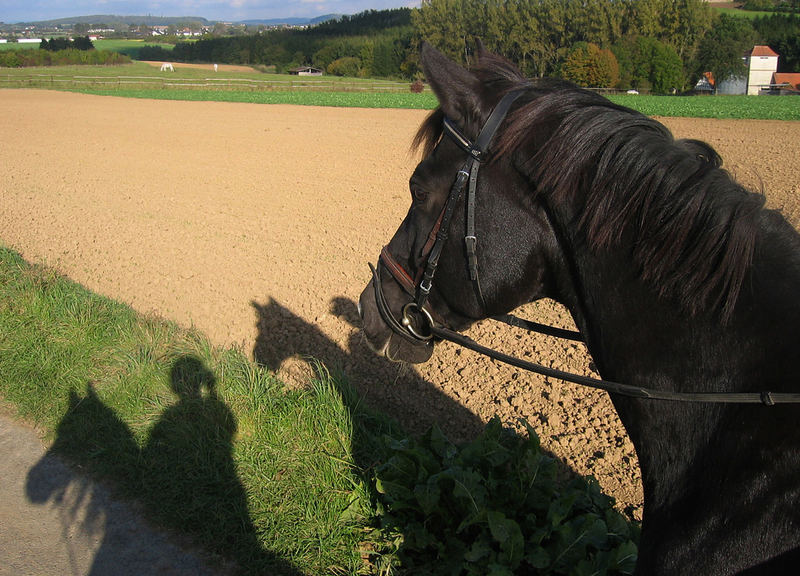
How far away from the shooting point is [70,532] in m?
3.72

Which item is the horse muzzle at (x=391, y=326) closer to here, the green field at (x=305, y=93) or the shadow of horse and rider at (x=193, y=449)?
the shadow of horse and rider at (x=193, y=449)

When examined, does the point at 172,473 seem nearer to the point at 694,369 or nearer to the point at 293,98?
the point at 694,369

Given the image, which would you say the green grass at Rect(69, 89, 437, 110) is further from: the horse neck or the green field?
the horse neck

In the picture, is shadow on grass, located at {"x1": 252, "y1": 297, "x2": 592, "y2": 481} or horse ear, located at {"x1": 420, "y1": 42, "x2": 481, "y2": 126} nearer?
horse ear, located at {"x1": 420, "y1": 42, "x2": 481, "y2": 126}

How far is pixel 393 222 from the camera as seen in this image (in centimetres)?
1055

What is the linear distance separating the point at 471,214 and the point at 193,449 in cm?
311

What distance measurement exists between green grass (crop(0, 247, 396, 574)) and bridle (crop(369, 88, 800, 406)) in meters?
1.64

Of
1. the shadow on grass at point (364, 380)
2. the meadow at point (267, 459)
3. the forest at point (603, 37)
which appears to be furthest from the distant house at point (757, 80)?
the meadow at point (267, 459)

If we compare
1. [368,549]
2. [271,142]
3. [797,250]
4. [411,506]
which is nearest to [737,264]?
[797,250]

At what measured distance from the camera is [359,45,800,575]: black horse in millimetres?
1570

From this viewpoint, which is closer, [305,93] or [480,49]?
[480,49]

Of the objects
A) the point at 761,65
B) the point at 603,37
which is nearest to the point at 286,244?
the point at 603,37

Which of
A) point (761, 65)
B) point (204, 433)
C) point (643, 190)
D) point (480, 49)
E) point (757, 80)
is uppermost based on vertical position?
point (480, 49)

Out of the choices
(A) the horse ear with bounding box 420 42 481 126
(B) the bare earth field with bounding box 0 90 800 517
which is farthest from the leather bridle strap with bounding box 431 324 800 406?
(B) the bare earth field with bounding box 0 90 800 517
